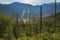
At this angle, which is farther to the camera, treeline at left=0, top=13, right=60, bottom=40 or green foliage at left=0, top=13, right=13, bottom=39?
green foliage at left=0, top=13, right=13, bottom=39

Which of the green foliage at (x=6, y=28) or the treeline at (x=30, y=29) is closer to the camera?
the treeline at (x=30, y=29)

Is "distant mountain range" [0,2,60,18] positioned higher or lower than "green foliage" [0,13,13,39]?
higher

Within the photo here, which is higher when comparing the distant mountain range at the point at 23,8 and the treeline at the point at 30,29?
the distant mountain range at the point at 23,8

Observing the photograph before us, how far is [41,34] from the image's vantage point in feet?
9.20

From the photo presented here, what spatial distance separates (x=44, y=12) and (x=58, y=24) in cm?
25

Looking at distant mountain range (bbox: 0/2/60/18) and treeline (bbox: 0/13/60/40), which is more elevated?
distant mountain range (bbox: 0/2/60/18)

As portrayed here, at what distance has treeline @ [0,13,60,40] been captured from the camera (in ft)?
9.07

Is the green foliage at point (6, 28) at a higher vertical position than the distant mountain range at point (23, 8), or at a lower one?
lower

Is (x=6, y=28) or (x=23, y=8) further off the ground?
(x=23, y=8)

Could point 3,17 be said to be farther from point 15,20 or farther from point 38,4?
point 38,4

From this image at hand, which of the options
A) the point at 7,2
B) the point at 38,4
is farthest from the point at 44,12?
the point at 7,2

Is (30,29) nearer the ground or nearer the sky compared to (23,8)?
nearer the ground

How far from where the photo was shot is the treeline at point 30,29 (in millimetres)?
2764

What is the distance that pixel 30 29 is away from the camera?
2844 mm
